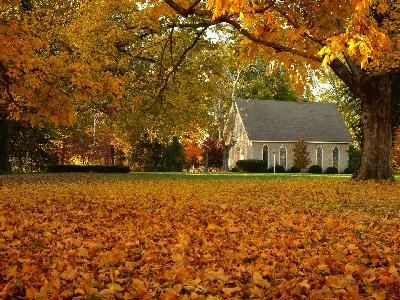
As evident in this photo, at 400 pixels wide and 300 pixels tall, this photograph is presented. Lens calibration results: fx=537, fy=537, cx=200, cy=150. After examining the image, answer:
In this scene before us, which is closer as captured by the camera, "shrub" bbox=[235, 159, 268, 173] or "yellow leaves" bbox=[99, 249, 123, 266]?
"yellow leaves" bbox=[99, 249, 123, 266]

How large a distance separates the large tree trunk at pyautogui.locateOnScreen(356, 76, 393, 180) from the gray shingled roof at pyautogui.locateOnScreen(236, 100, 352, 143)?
29.7 metres

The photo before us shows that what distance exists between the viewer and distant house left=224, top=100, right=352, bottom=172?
51375 millimetres

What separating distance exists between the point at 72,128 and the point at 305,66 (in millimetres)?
22997

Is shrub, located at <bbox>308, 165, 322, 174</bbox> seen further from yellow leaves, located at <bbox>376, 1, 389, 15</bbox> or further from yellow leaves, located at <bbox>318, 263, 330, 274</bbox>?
yellow leaves, located at <bbox>318, 263, 330, 274</bbox>

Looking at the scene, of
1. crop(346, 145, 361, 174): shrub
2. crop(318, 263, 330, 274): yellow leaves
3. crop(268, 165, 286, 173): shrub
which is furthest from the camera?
crop(346, 145, 361, 174): shrub

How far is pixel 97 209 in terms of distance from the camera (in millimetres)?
11445

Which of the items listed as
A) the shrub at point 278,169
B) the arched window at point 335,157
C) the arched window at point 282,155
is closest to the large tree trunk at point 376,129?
the shrub at point 278,169

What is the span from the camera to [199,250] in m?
6.76

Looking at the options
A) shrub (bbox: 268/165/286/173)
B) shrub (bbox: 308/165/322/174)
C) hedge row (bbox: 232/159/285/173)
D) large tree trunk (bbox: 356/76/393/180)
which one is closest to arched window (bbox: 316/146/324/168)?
shrub (bbox: 308/165/322/174)

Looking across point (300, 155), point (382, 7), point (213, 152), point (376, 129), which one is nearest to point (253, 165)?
point (300, 155)

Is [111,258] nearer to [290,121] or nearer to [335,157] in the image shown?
[290,121]

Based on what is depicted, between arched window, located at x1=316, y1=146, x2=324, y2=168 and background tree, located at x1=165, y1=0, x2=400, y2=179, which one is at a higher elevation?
background tree, located at x1=165, y1=0, x2=400, y2=179

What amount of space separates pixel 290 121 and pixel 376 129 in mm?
32827

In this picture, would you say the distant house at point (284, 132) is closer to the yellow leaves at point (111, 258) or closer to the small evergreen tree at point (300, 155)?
the small evergreen tree at point (300, 155)
